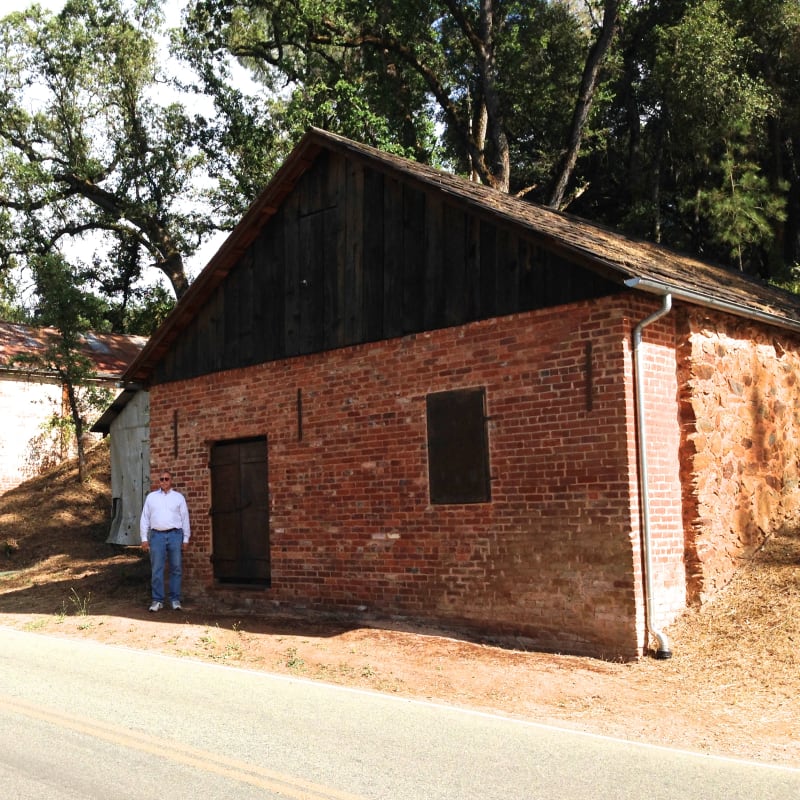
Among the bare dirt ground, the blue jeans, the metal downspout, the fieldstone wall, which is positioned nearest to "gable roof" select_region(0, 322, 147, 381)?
the bare dirt ground

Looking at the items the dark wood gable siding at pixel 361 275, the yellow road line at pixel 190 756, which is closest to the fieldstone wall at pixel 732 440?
the dark wood gable siding at pixel 361 275

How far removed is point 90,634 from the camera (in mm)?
11633

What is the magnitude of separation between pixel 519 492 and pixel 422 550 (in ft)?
5.23

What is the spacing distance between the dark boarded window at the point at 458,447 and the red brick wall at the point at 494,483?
4.8 inches

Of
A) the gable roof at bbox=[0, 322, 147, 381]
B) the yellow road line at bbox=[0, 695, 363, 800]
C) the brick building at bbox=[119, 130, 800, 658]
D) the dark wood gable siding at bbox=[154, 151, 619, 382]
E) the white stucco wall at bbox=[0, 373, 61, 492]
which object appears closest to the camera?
the yellow road line at bbox=[0, 695, 363, 800]

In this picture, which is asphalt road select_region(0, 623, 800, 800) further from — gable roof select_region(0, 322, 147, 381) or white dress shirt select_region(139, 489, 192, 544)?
gable roof select_region(0, 322, 147, 381)

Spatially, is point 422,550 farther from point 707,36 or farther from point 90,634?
point 707,36

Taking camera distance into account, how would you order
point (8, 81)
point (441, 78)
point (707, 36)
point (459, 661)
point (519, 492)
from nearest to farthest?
point (459, 661) → point (519, 492) → point (707, 36) → point (441, 78) → point (8, 81)

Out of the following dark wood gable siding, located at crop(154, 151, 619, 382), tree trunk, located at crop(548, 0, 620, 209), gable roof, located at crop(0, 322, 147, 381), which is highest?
tree trunk, located at crop(548, 0, 620, 209)

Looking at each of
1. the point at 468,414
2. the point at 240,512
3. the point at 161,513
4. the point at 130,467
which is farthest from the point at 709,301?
the point at 130,467

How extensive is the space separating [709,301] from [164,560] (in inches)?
325

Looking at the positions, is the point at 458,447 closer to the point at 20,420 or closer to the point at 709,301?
the point at 709,301

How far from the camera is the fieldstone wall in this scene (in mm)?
9953

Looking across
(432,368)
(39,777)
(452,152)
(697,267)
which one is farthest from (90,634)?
(452,152)
